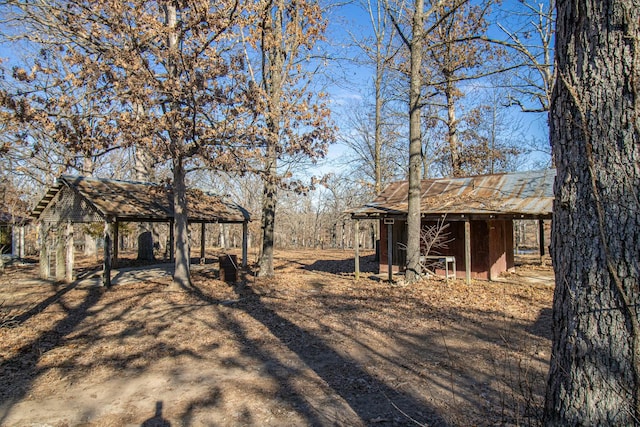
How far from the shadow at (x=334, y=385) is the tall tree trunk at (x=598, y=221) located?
1341mm

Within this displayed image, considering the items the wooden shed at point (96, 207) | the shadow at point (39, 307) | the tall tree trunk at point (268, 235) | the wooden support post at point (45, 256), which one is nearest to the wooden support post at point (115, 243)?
the wooden shed at point (96, 207)

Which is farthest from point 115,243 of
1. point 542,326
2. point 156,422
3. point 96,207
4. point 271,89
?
point 542,326

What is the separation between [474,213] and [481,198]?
83.1 inches

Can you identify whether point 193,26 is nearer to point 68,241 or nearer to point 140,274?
point 68,241

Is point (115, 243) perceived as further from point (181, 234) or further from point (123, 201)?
point (181, 234)

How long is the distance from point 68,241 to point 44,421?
11.9 metres

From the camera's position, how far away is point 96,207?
13359mm

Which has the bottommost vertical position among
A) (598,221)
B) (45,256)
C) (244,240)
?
(45,256)

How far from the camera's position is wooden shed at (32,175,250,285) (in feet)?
44.9

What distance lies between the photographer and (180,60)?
1088 centimetres

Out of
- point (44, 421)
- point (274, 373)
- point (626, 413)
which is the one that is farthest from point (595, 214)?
point (44, 421)

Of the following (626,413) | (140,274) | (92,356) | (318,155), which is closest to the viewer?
(626,413)


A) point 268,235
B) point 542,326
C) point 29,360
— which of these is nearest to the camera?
point 29,360

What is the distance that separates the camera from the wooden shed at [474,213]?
13.3 meters
